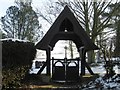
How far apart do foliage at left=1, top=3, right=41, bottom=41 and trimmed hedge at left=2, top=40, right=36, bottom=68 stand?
23.4 meters

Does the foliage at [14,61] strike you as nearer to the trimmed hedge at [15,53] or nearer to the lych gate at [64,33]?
the trimmed hedge at [15,53]

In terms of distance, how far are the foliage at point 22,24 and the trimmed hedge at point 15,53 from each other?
76.8 ft

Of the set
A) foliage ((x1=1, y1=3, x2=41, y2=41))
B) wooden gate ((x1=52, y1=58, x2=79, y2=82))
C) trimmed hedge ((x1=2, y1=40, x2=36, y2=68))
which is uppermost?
foliage ((x1=1, y1=3, x2=41, y2=41))

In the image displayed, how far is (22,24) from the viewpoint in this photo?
125ft

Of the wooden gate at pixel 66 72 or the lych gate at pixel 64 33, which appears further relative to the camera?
the wooden gate at pixel 66 72

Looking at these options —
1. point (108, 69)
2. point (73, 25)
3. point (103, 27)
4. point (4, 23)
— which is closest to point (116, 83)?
point (108, 69)

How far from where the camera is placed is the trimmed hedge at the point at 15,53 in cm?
1255

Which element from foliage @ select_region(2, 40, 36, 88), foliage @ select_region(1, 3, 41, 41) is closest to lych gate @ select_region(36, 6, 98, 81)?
foliage @ select_region(2, 40, 36, 88)

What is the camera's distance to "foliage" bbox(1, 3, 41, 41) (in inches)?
1506

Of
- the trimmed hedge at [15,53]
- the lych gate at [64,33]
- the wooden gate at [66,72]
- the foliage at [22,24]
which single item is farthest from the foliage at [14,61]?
the foliage at [22,24]

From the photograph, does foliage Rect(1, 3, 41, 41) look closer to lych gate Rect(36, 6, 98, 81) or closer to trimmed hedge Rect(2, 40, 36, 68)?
lych gate Rect(36, 6, 98, 81)

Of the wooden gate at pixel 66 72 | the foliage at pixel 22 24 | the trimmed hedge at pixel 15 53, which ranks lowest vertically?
the wooden gate at pixel 66 72

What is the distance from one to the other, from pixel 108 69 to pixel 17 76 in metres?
4.72

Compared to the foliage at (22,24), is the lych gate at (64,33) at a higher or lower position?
lower
